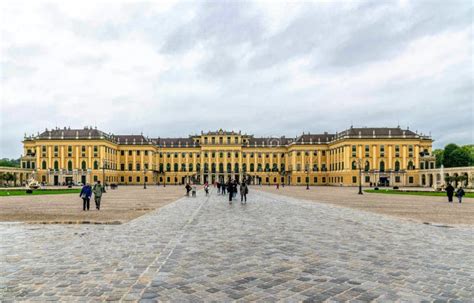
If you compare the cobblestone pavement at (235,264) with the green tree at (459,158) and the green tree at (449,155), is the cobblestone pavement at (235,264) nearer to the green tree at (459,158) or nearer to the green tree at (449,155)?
the green tree at (459,158)

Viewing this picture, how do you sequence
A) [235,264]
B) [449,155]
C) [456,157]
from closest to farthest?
[235,264], [456,157], [449,155]

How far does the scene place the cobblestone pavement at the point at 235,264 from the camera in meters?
5.95

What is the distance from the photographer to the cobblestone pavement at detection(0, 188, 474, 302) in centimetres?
595

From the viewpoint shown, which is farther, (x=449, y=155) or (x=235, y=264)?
(x=449, y=155)

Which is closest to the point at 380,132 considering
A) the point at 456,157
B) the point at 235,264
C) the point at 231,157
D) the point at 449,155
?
the point at 449,155

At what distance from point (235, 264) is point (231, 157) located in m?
99.8

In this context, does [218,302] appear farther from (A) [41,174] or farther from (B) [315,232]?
(A) [41,174]

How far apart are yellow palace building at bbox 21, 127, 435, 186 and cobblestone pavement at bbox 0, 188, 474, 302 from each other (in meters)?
72.0

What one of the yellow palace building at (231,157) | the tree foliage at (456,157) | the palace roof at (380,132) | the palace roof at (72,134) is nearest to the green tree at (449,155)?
the tree foliage at (456,157)

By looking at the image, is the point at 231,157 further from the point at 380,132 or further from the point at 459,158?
the point at 459,158

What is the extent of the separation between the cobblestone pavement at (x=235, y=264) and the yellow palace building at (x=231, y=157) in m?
72.0

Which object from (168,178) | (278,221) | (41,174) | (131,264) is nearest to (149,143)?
(168,178)

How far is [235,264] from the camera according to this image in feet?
25.4

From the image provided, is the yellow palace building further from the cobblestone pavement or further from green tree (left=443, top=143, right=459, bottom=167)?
the cobblestone pavement
